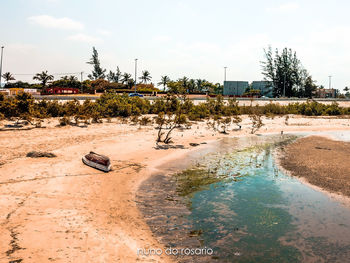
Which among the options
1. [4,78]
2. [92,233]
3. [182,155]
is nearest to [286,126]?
[182,155]

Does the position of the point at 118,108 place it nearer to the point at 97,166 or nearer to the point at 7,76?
the point at 97,166

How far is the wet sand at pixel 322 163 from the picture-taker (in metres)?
11.9

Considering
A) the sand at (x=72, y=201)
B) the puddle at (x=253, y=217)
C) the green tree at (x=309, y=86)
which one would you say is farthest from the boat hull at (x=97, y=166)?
the green tree at (x=309, y=86)

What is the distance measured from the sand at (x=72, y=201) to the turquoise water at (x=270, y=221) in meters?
1.87

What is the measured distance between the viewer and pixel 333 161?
1552cm

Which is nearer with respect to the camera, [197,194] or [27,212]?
[27,212]

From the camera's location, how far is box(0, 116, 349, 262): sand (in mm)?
5941

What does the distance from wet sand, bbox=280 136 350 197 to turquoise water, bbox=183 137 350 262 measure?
3.32 feet

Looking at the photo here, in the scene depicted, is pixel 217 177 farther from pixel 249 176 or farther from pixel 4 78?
pixel 4 78

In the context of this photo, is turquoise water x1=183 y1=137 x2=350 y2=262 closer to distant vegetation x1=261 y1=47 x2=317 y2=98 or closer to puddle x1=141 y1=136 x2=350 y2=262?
puddle x1=141 y1=136 x2=350 y2=262

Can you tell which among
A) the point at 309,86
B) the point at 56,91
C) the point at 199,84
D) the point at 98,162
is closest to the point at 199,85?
the point at 199,84

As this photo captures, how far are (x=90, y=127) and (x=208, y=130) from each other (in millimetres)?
11288

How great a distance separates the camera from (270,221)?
839cm

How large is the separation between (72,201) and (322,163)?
13333mm
